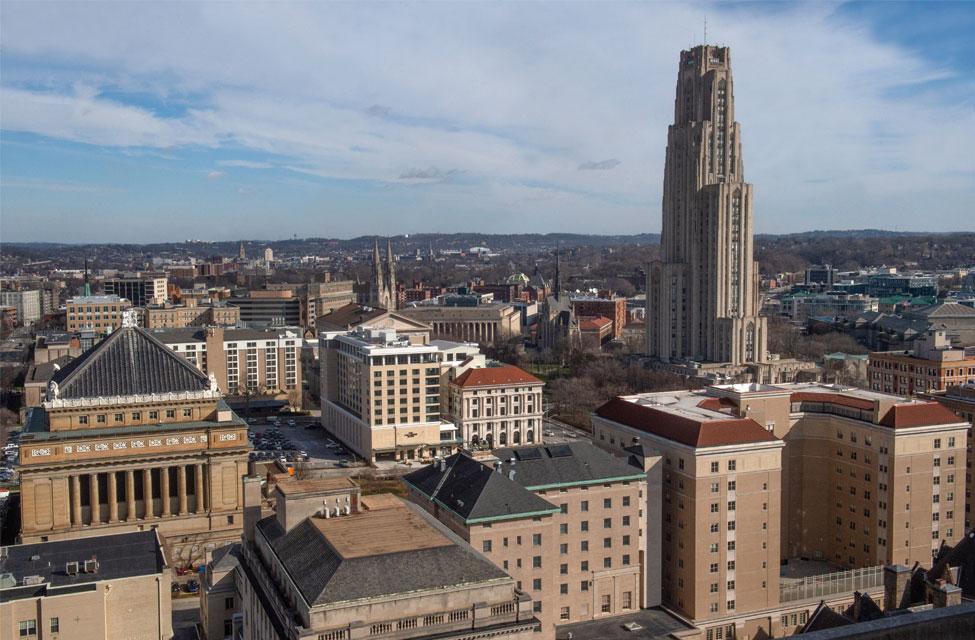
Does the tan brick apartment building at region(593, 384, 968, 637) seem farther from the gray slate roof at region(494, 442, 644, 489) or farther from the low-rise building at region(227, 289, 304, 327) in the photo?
the low-rise building at region(227, 289, 304, 327)

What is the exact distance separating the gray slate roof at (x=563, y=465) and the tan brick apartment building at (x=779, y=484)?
146 inches

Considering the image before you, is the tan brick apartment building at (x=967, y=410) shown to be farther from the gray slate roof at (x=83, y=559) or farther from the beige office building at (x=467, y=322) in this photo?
the beige office building at (x=467, y=322)

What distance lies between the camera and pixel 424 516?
136ft

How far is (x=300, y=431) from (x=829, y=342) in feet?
299

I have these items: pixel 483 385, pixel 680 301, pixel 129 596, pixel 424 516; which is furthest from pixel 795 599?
pixel 680 301

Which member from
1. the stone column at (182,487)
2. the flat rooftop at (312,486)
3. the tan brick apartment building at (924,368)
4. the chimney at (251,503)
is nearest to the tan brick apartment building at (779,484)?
the flat rooftop at (312,486)

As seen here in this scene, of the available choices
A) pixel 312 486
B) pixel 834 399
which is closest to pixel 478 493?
pixel 312 486

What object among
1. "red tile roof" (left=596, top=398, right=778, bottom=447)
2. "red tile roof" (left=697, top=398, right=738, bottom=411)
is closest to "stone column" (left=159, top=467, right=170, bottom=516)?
"red tile roof" (left=596, top=398, right=778, bottom=447)

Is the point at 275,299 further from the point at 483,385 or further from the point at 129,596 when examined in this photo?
the point at 129,596

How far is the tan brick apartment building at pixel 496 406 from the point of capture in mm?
99062

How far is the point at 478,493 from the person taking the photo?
44969mm

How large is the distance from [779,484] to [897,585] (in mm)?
12195

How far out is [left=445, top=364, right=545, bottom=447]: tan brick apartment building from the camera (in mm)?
99062

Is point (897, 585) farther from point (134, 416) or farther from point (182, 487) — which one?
point (134, 416)
